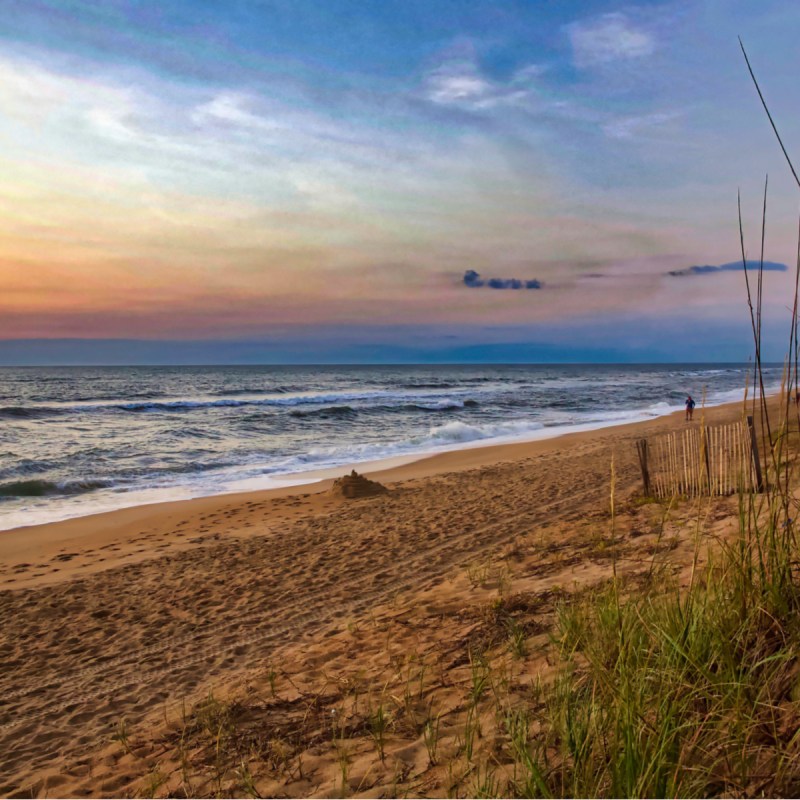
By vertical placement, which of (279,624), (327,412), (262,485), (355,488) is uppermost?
(327,412)

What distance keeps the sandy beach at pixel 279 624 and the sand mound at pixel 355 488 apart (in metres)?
0.53

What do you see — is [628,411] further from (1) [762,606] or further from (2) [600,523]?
(1) [762,606]

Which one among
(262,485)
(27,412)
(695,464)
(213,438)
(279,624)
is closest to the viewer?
(279,624)

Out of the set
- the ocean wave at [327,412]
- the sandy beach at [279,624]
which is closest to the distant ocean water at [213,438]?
the ocean wave at [327,412]

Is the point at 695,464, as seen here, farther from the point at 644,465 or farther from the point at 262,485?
the point at 262,485

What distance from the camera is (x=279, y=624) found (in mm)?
5934

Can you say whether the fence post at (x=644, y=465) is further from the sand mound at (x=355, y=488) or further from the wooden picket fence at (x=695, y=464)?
the sand mound at (x=355, y=488)

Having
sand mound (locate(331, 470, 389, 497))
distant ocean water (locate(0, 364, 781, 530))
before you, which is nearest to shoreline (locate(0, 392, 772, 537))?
distant ocean water (locate(0, 364, 781, 530))

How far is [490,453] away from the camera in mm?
19641

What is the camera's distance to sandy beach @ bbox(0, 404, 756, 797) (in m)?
3.31

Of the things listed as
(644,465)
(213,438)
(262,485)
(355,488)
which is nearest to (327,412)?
(213,438)

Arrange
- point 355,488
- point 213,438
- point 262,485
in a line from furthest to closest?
point 213,438 < point 262,485 < point 355,488

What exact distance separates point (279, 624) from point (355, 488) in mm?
6637

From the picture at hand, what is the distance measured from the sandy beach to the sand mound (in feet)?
1.74
